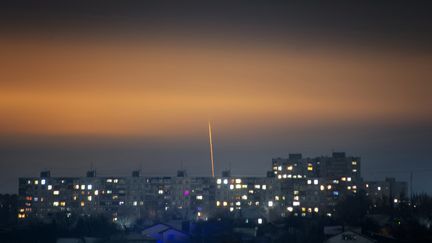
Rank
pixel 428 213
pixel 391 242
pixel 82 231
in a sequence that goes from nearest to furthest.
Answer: pixel 391 242 → pixel 82 231 → pixel 428 213

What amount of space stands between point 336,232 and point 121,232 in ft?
97.0

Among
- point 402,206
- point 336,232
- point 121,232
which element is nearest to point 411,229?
point 336,232

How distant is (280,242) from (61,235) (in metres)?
24.3

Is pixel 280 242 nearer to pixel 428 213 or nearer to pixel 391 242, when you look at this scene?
pixel 391 242

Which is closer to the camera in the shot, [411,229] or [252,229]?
[411,229]

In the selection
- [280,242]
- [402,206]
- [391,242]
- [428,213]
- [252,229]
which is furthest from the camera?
[402,206]

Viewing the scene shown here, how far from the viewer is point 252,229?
117 metres

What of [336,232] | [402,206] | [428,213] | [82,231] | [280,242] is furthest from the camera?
[402,206]

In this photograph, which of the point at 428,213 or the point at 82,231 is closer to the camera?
the point at 82,231

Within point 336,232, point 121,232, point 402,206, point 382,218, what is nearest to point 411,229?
point 336,232

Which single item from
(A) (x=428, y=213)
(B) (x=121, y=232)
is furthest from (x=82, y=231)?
(A) (x=428, y=213)

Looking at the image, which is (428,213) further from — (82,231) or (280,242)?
(82,231)

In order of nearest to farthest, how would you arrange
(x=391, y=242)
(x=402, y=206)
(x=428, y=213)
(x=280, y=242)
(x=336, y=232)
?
(x=391, y=242) → (x=336, y=232) → (x=280, y=242) → (x=428, y=213) → (x=402, y=206)

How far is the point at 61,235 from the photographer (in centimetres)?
10206
